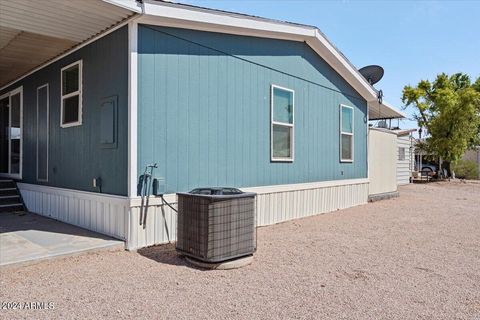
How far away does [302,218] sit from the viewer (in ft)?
24.3

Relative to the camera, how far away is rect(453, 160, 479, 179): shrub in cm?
2255

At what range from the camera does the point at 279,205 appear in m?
6.86

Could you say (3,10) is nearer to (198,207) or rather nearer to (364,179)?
(198,207)

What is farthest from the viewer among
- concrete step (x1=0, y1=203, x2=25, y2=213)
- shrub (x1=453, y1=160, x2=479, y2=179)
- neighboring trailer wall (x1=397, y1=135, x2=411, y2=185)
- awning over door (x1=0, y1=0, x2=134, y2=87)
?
shrub (x1=453, y1=160, x2=479, y2=179)

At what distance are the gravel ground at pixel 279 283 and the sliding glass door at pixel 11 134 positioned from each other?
524 cm

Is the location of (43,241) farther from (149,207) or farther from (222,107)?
(222,107)

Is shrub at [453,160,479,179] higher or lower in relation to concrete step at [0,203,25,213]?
higher

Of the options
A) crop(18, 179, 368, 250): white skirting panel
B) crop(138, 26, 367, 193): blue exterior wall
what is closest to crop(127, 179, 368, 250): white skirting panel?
crop(18, 179, 368, 250): white skirting panel

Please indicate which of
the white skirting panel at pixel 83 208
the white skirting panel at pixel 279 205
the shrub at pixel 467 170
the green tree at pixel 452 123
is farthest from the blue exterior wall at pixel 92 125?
the shrub at pixel 467 170

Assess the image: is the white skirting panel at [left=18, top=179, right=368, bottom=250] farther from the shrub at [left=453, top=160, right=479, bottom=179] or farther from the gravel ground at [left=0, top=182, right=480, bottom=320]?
the shrub at [left=453, top=160, right=479, bottom=179]

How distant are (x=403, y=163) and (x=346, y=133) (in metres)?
9.84

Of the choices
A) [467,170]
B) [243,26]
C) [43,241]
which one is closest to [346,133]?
[243,26]

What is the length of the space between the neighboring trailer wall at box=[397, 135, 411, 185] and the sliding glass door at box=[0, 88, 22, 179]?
15.2 metres

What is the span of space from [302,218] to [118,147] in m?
4.11
